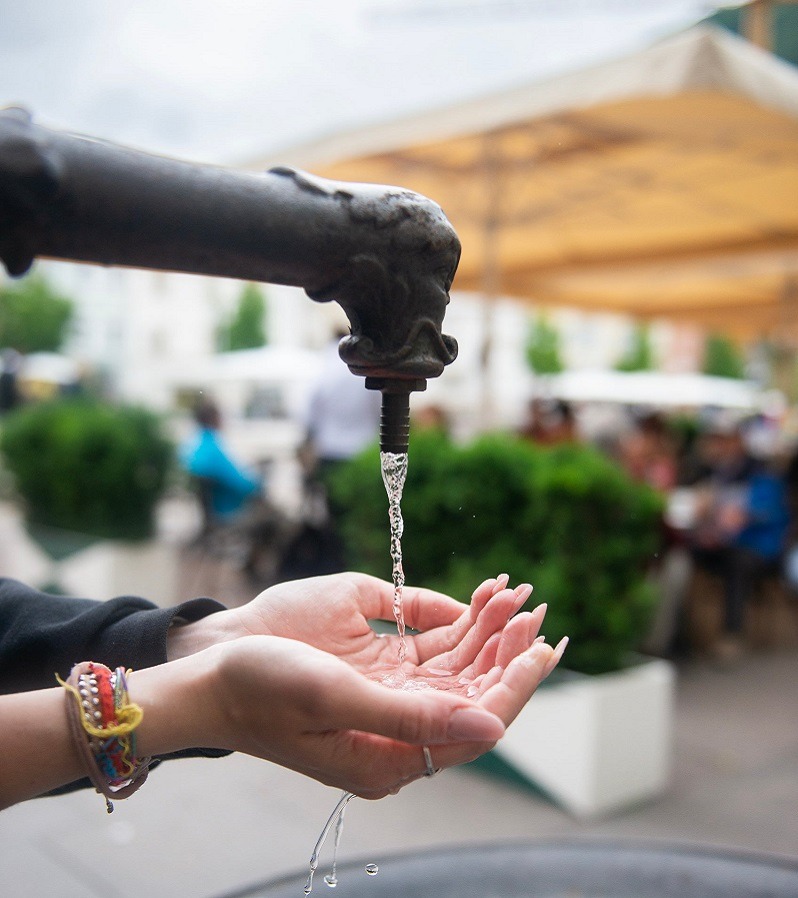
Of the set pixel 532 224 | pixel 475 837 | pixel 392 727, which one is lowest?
pixel 475 837

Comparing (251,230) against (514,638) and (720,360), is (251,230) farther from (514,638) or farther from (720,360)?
(720,360)

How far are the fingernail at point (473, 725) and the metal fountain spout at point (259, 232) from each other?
271 mm

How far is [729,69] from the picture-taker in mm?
3900

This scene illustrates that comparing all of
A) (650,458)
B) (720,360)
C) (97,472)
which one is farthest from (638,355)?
(97,472)

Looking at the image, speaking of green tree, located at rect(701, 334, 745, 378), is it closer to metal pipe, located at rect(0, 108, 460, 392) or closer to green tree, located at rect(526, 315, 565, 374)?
green tree, located at rect(526, 315, 565, 374)

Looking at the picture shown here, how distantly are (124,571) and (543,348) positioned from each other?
42086 mm

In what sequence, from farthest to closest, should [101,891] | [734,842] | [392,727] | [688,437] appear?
[688,437] < [734,842] < [101,891] < [392,727]

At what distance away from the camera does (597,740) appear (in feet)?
11.1

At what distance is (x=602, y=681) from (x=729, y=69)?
98.3 inches

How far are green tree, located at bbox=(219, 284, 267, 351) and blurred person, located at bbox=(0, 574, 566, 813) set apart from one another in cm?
3169

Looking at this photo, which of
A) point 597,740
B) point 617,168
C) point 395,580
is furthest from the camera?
point 617,168

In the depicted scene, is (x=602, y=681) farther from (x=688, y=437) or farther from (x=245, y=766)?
(x=688, y=437)

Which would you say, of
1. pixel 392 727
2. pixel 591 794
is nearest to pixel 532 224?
pixel 591 794

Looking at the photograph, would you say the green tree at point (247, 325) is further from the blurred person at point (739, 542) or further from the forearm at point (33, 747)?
the forearm at point (33, 747)
